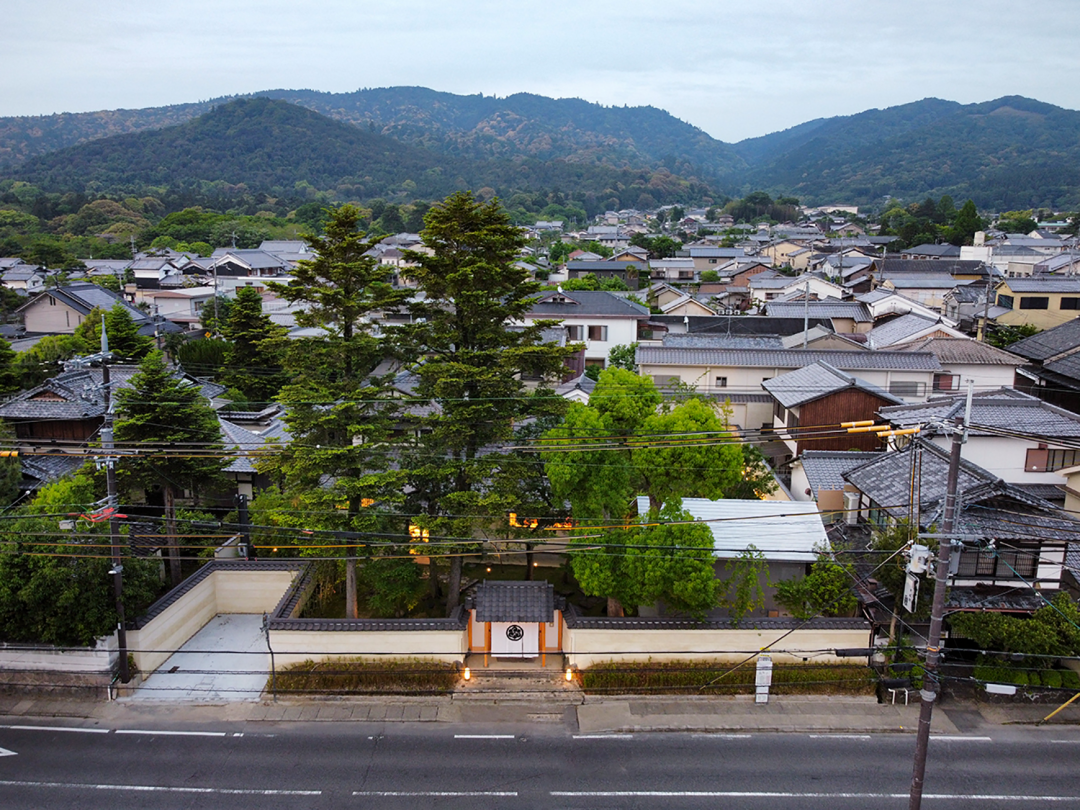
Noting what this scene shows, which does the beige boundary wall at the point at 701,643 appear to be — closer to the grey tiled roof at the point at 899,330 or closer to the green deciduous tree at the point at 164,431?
the green deciduous tree at the point at 164,431

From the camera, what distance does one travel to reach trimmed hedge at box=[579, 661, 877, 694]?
58.3 feet

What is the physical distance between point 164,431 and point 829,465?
20.8 metres

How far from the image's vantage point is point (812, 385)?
99.3ft

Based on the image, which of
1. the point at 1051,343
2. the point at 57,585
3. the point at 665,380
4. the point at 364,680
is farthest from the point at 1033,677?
the point at 1051,343

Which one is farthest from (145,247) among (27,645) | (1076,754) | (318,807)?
(1076,754)

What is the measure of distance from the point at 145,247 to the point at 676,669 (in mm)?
103753

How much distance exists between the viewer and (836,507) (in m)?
23.4

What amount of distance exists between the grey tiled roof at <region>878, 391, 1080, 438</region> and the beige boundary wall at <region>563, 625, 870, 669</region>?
8982 millimetres

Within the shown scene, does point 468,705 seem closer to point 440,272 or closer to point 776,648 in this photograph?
point 776,648

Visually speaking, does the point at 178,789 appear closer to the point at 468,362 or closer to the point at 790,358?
the point at 468,362

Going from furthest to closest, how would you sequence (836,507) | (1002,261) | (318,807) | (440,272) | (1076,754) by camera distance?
(1002,261), (836,507), (440,272), (1076,754), (318,807)

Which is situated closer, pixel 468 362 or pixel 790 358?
pixel 468 362

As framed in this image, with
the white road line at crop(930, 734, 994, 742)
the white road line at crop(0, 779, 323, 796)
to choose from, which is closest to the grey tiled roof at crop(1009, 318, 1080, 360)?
the white road line at crop(930, 734, 994, 742)

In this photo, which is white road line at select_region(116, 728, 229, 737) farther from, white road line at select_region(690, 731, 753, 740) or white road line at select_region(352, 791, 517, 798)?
white road line at select_region(690, 731, 753, 740)
